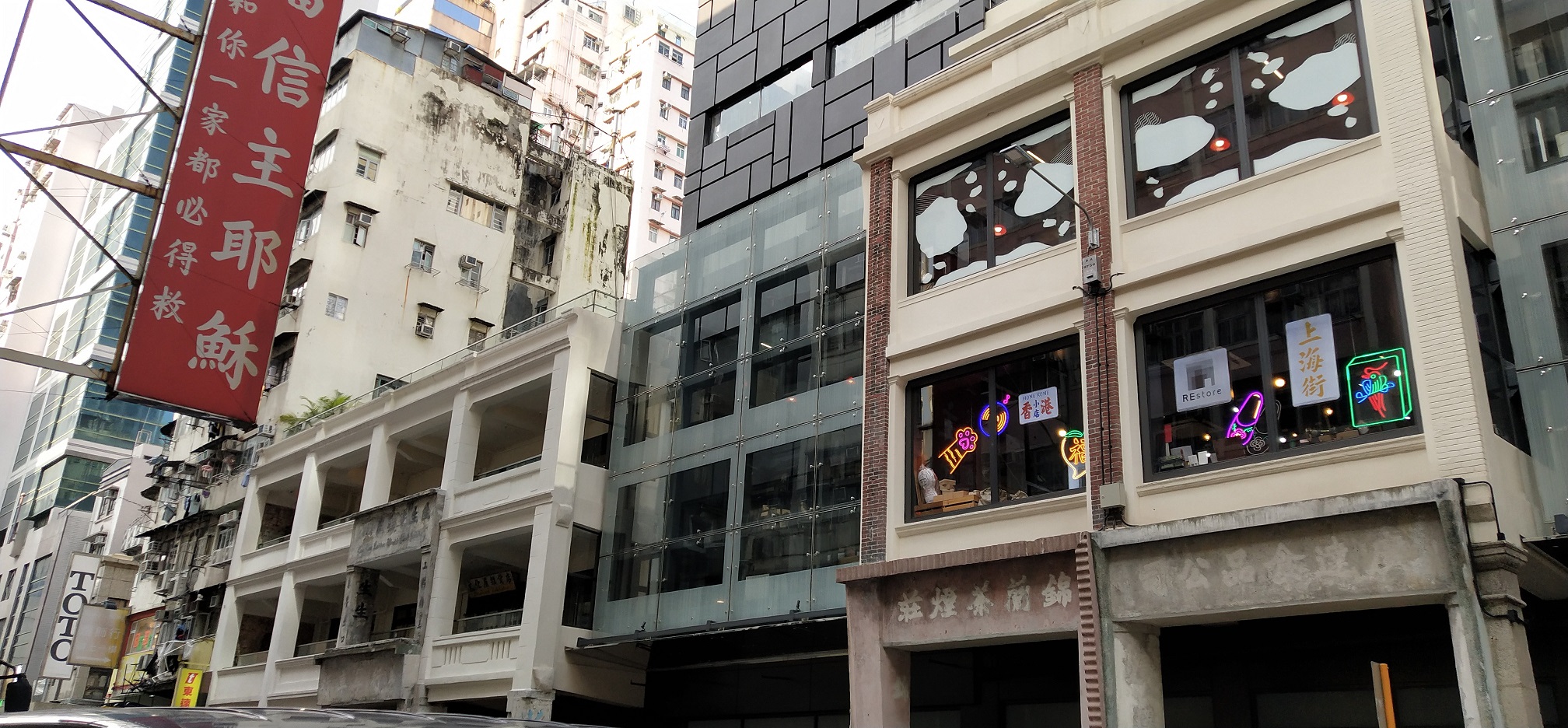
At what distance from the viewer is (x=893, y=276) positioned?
1888cm

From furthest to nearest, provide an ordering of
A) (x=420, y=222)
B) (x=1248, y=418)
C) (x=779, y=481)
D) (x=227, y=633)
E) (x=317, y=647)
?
(x=420, y=222)
(x=227, y=633)
(x=317, y=647)
(x=779, y=481)
(x=1248, y=418)

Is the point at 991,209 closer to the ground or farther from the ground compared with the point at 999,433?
farther from the ground

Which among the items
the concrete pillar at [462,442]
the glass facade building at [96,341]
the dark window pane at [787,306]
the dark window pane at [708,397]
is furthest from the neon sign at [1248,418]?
the glass facade building at [96,341]

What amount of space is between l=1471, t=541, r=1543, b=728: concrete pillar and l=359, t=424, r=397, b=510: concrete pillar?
25703 mm

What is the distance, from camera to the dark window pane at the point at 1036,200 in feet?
56.0

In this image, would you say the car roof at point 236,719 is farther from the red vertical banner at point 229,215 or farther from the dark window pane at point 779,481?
the red vertical banner at point 229,215

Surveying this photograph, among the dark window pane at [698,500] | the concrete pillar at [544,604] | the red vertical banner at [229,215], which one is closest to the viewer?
the red vertical banner at [229,215]

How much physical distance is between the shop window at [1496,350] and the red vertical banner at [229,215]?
738 inches

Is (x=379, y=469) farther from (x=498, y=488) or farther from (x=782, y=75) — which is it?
(x=782, y=75)

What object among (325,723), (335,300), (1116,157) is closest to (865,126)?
(1116,157)

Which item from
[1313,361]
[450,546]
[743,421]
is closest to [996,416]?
[1313,361]

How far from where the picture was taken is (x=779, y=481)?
2155 cm

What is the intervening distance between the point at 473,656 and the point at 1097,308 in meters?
15.8

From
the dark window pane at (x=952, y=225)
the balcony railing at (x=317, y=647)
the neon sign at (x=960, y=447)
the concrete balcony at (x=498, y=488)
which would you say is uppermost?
the dark window pane at (x=952, y=225)
